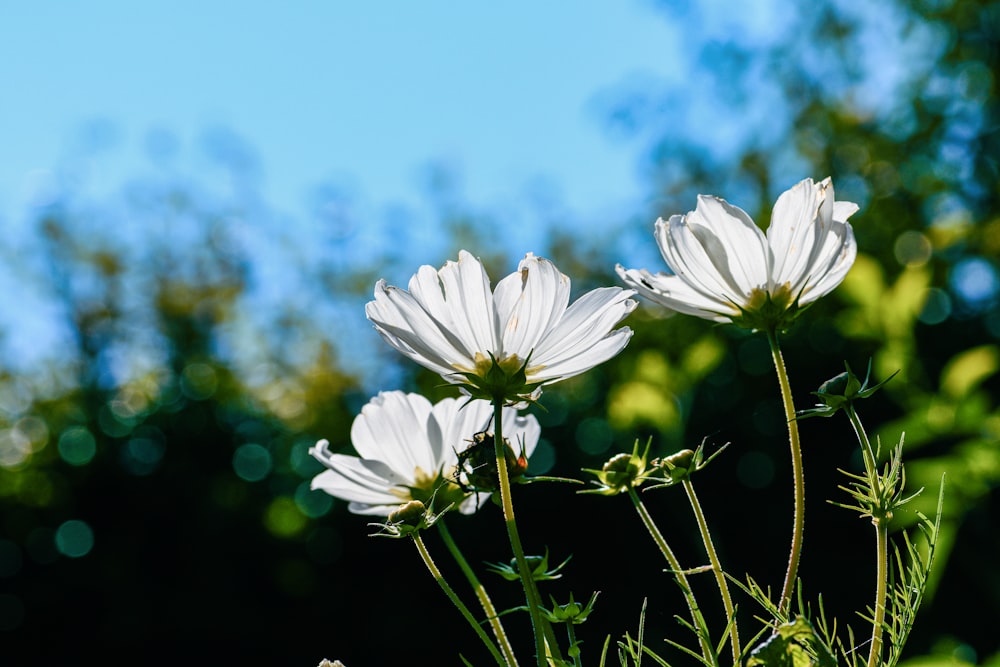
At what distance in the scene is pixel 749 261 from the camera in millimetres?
627

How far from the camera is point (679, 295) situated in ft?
2.04

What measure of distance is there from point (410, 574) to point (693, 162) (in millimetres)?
5357

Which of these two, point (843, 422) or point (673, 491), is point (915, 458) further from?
point (673, 491)

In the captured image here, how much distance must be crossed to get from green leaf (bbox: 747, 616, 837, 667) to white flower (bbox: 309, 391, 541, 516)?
0.92ft

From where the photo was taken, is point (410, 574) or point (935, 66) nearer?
point (410, 574)

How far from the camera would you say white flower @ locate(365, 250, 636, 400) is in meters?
0.61

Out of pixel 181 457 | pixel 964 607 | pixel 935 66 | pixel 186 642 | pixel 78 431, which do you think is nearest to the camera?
pixel 964 607

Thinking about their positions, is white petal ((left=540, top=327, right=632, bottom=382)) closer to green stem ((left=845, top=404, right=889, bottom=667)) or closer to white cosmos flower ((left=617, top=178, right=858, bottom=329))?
white cosmos flower ((left=617, top=178, right=858, bottom=329))

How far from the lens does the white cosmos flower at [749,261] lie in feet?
1.96

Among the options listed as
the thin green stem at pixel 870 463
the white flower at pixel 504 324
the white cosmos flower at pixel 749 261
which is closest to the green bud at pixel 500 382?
the white flower at pixel 504 324

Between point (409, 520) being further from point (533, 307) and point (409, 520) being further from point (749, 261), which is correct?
point (749, 261)

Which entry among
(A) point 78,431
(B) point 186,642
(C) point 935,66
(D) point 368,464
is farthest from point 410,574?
(C) point 935,66

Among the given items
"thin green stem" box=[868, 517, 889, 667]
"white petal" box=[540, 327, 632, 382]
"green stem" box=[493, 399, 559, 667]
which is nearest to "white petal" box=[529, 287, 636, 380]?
"white petal" box=[540, 327, 632, 382]

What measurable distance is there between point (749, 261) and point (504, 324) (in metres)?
0.18
